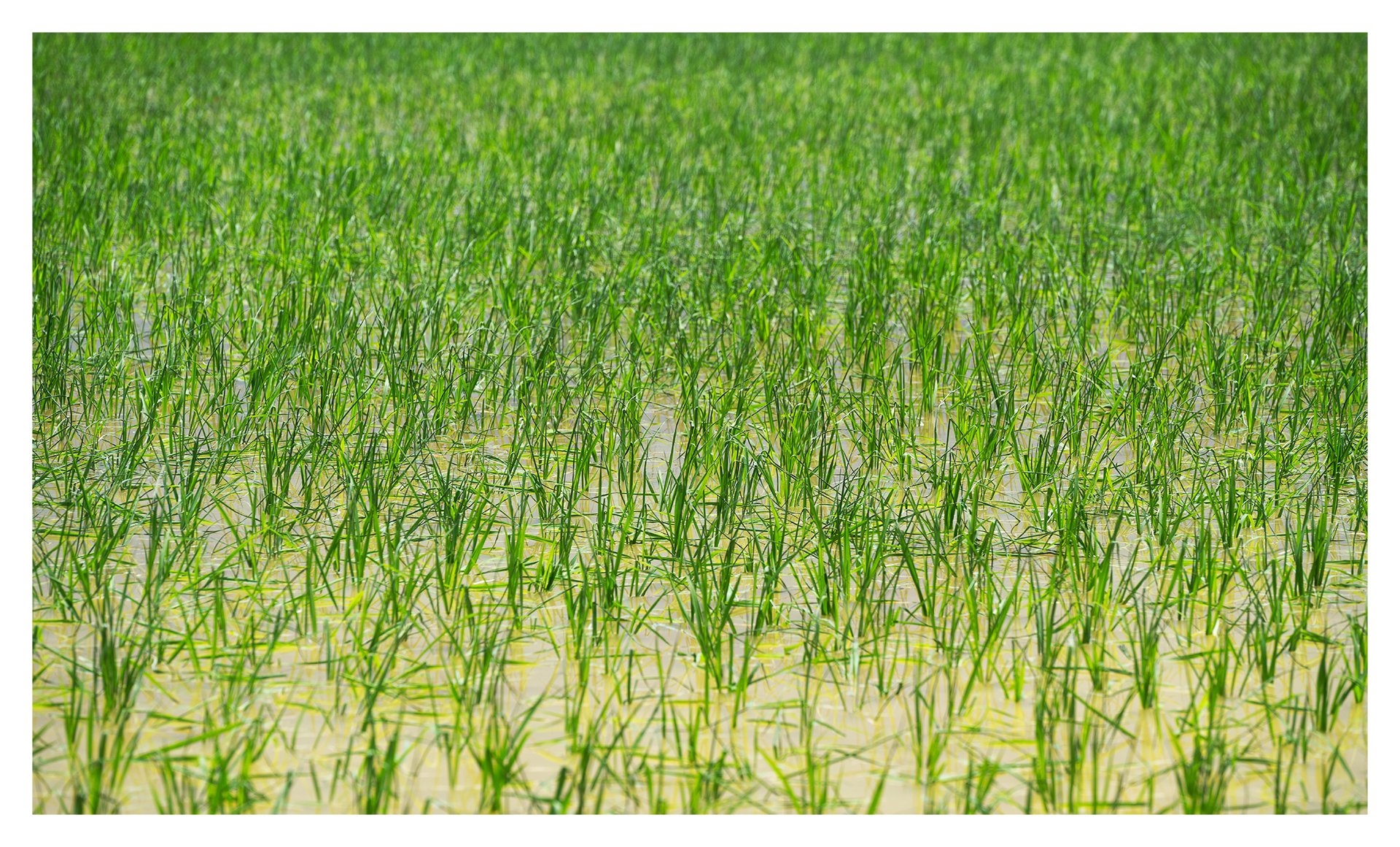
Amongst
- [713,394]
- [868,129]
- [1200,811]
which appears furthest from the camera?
[868,129]

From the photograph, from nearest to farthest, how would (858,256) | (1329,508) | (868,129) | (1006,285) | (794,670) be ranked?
(794,670) → (1329,508) → (1006,285) → (858,256) → (868,129)

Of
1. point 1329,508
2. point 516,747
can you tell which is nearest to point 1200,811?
point 516,747

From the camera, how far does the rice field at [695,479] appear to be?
1.99m

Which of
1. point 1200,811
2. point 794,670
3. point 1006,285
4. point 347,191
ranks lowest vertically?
point 1200,811

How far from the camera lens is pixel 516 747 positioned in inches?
74.3

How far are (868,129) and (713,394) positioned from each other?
4.06 m

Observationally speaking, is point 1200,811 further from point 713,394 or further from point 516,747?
point 713,394

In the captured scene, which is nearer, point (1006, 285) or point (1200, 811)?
point (1200, 811)

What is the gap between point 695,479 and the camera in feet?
9.59

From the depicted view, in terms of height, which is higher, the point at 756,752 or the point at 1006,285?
the point at 1006,285

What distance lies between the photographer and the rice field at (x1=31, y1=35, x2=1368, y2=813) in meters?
1.99

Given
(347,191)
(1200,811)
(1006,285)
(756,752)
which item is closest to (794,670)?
(756,752)

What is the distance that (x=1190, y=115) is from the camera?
695cm
